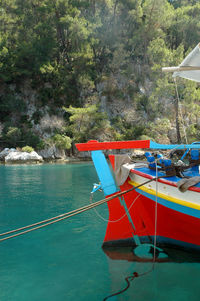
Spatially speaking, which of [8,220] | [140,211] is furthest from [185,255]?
[8,220]

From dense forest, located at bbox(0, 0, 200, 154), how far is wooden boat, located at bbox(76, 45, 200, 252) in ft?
73.4

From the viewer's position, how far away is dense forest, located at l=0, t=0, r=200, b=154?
28016 mm

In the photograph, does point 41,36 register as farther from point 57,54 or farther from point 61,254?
point 61,254

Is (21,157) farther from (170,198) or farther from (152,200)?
(170,198)

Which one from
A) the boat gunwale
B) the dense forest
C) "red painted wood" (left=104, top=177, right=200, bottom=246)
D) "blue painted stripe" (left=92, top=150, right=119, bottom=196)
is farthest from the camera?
the dense forest

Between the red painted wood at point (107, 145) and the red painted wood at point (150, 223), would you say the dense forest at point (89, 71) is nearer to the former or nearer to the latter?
the red painted wood at point (150, 223)

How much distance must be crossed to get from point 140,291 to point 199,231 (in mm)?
1198

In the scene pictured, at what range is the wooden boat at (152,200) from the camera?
380cm

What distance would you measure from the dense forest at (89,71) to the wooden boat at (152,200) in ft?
73.4

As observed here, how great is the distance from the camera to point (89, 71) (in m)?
33.3

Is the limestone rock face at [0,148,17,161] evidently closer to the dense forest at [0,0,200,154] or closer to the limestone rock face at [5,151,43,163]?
the limestone rock face at [5,151,43,163]

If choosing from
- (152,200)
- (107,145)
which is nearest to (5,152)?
(107,145)

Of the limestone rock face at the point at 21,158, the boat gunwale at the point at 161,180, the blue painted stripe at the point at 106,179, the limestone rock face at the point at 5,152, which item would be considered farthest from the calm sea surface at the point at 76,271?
the limestone rock face at the point at 5,152

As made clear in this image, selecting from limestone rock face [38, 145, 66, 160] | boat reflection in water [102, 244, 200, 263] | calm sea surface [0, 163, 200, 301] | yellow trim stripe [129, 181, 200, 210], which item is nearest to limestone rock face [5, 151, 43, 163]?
limestone rock face [38, 145, 66, 160]
